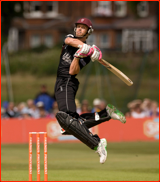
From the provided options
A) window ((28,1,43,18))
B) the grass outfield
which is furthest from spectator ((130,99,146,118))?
window ((28,1,43,18))

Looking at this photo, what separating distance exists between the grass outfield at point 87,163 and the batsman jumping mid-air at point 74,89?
1.56 m

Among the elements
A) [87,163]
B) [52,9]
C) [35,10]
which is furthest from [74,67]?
[35,10]

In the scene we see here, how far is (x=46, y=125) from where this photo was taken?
15.7 metres

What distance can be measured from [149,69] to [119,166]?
988 cm

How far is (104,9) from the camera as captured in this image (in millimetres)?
44281

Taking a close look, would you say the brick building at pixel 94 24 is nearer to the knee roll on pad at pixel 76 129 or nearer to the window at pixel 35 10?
the window at pixel 35 10

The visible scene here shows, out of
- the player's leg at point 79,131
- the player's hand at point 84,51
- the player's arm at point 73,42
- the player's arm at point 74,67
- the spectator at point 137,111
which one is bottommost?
the spectator at point 137,111

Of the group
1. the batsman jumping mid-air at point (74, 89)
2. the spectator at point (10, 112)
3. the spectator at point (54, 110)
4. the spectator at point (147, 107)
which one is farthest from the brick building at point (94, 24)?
the batsman jumping mid-air at point (74, 89)

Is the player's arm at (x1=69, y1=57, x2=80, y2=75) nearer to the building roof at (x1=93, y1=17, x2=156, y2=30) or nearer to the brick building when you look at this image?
the brick building

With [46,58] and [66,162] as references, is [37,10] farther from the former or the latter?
[66,162]

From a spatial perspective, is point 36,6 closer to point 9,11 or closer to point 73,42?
point 9,11

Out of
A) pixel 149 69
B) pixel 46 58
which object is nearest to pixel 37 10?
pixel 46 58

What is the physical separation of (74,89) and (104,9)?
38260mm

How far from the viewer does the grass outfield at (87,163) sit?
8.47 metres
